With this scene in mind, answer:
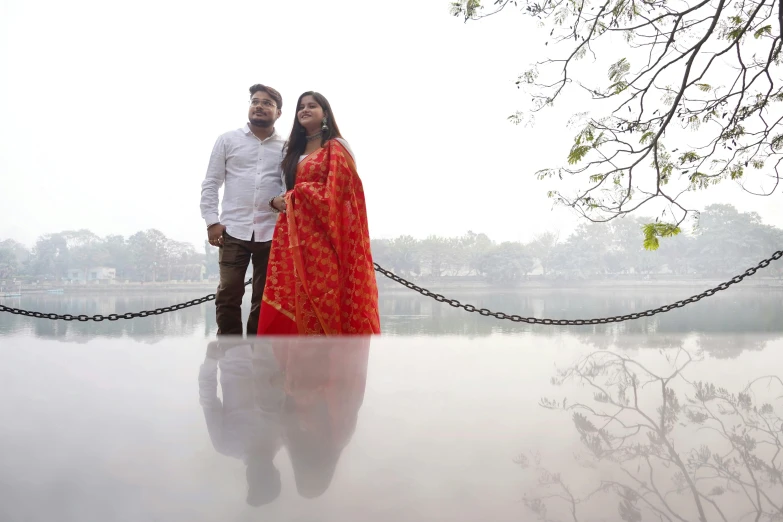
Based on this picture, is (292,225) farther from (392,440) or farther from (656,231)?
(656,231)

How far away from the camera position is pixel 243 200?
80.2 inches

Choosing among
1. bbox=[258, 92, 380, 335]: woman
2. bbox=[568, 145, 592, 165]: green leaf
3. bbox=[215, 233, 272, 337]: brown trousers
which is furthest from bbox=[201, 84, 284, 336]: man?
bbox=[568, 145, 592, 165]: green leaf

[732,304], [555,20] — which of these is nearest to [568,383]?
[555,20]

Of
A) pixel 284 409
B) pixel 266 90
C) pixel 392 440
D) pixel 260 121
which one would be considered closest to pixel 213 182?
pixel 260 121

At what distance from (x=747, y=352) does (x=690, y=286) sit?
32021mm

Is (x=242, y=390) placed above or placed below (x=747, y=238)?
below

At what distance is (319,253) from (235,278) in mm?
400

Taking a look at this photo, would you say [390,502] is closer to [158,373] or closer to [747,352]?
[158,373]

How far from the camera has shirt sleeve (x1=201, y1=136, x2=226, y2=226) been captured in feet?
6.77

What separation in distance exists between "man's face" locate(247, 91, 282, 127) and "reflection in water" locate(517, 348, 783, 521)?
1.60 meters

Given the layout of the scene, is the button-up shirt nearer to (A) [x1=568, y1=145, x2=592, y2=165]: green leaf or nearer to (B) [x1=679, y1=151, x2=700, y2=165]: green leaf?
(A) [x1=568, y1=145, x2=592, y2=165]: green leaf

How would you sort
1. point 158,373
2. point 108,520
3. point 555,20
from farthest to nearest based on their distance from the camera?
point 555,20, point 158,373, point 108,520

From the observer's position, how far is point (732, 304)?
36.9m

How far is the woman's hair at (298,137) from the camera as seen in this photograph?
2012 mm
